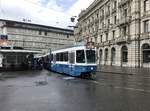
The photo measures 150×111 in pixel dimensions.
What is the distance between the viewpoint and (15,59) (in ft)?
131

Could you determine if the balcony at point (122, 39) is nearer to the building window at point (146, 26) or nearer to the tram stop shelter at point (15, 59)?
the building window at point (146, 26)

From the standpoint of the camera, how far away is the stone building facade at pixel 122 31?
148 ft

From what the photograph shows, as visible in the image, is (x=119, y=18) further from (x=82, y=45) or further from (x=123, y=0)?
(x=82, y=45)

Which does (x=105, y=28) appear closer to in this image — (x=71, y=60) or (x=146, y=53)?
(x=146, y=53)

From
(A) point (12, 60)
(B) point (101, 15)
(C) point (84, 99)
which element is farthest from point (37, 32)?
(C) point (84, 99)

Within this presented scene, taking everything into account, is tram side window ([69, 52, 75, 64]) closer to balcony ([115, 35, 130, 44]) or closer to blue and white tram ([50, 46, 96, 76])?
blue and white tram ([50, 46, 96, 76])

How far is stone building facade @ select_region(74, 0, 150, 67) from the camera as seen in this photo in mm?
45031

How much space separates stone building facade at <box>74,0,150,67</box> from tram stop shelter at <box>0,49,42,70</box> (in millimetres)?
12378

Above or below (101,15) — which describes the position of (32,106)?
below

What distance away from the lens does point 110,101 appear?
10.2 metres

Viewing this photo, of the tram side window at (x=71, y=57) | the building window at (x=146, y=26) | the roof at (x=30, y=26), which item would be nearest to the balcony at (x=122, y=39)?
the building window at (x=146, y=26)

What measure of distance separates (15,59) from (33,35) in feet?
231

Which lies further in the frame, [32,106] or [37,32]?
[37,32]

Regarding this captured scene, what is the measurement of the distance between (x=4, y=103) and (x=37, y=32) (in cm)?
10302
